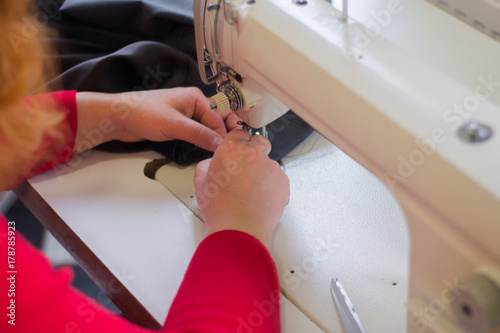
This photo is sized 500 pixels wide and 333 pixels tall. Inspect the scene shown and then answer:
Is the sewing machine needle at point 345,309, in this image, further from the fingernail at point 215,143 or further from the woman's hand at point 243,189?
the fingernail at point 215,143

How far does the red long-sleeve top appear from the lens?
0.57 metres

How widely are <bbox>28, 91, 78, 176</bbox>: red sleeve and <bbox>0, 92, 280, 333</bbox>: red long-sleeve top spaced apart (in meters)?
0.37

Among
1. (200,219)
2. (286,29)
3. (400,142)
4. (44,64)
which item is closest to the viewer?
(400,142)

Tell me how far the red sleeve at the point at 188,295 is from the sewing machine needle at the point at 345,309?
0.09 m

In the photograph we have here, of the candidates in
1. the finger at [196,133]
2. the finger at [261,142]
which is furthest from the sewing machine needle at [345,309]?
the finger at [196,133]

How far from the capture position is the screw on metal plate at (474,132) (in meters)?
0.53

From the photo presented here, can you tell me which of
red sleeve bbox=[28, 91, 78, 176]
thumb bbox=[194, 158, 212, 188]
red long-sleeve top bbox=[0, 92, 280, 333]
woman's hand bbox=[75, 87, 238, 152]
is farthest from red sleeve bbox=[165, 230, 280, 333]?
red sleeve bbox=[28, 91, 78, 176]

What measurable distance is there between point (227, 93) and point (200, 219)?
0.23 m

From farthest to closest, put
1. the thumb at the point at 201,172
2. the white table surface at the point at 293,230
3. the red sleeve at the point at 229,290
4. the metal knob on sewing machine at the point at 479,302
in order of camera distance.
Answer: the thumb at the point at 201,172 → the white table surface at the point at 293,230 → the red sleeve at the point at 229,290 → the metal knob on sewing machine at the point at 479,302

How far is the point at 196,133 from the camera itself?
0.98m

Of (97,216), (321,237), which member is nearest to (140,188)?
→ (97,216)

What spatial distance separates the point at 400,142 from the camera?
Result: 0.56m

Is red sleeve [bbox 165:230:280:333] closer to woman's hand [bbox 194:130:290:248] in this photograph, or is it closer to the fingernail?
woman's hand [bbox 194:130:290:248]

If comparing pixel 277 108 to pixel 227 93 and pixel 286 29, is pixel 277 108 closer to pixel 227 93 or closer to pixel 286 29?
pixel 227 93
